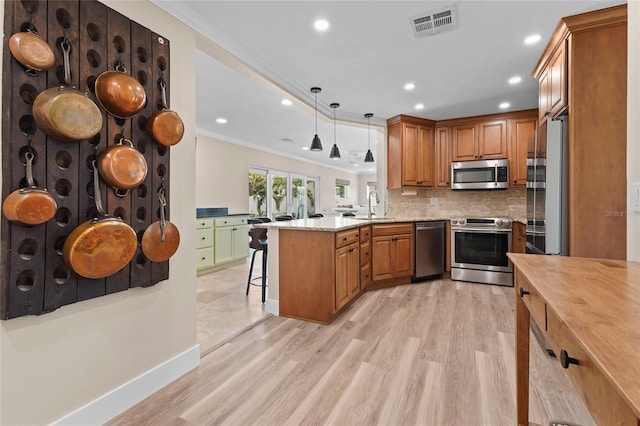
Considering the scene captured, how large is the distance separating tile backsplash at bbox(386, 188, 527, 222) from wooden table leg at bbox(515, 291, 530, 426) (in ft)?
11.1

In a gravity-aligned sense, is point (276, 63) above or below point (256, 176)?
above

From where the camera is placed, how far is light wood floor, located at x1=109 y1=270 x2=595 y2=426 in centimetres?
162

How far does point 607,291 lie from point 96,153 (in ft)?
6.89

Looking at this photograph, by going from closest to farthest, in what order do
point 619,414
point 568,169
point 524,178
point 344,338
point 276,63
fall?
1. point 619,414
2. point 568,169
3. point 344,338
4. point 276,63
5. point 524,178

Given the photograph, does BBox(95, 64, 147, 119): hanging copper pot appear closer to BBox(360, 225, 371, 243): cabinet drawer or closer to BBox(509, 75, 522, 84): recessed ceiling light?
BBox(360, 225, 371, 243): cabinet drawer

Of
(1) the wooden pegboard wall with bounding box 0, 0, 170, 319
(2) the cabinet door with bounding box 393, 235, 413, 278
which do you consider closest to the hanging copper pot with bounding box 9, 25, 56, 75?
(1) the wooden pegboard wall with bounding box 0, 0, 170, 319

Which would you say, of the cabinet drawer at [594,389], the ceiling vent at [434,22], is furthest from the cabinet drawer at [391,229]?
the cabinet drawer at [594,389]

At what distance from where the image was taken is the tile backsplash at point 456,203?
4.55 m

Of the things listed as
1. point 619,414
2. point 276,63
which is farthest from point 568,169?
point 276,63

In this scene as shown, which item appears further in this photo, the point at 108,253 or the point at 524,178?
the point at 524,178

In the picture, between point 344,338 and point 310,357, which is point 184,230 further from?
point 344,338

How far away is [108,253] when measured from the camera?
148cm

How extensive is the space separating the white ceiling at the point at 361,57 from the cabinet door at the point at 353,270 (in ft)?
5.93

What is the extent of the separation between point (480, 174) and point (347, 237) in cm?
250
